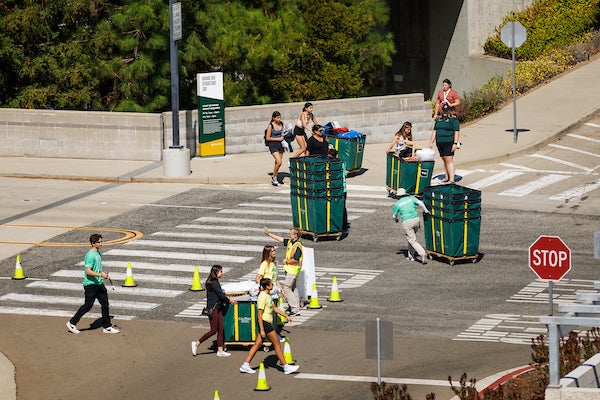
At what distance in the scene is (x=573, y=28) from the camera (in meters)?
50.1

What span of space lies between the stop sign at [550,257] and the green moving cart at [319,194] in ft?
27.0

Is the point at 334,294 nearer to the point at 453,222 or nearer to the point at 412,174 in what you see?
the point at 453,222

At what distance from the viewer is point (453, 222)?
2516 centimetres

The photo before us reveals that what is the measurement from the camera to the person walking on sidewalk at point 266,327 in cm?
1970

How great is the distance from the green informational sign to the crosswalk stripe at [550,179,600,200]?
31.8ft

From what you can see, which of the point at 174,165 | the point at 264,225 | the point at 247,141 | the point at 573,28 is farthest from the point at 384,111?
the point at 573,28

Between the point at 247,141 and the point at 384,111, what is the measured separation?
13.7 ft

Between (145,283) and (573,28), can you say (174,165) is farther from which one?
(573,28)

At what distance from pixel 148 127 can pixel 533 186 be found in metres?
10.4

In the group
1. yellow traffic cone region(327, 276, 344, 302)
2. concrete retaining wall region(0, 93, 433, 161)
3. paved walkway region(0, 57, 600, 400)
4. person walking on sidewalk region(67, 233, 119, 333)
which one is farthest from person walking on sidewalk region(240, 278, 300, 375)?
concrete retaining wall region(0, 93, 433, 161)

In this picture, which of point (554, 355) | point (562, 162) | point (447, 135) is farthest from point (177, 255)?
point (562, 162)

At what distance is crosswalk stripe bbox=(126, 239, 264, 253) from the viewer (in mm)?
27172

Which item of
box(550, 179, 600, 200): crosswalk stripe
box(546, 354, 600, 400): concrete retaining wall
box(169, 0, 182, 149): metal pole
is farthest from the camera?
box(169, 0, 182, 149): metal pole

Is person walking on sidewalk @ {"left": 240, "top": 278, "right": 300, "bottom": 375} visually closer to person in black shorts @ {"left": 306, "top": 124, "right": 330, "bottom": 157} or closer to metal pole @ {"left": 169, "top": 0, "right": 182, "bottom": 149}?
person in black shorts @ {"left": 306, "top": 124, "right": 330, "bottom": 157}
